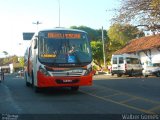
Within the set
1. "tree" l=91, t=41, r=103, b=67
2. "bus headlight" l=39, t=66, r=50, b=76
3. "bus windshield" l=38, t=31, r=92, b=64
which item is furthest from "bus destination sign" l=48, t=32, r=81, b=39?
"tree" l=91, t=41, r=103, b=67

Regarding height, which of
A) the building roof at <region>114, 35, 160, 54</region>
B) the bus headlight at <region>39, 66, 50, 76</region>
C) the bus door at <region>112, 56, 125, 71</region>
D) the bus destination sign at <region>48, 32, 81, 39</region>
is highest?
the building roof at <region>114, 35, 160, 54</region>

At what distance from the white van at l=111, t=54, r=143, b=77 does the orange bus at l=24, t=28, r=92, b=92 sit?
68.3 feet

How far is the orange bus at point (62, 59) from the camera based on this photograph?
17.6m

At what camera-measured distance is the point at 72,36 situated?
18719 millimetres

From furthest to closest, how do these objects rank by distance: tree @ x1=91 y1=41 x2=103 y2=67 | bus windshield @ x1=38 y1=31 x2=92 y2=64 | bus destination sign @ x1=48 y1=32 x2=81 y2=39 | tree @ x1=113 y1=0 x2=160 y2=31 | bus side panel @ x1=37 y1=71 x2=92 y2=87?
tree @ x1=91 y1=41 x2=103 y2=67 → tree @ x1=113 y1=0 x2=160 y2=31 → bus destination sign @ x1=48 y1=32 x2=81 y2=39 → bus windshield @ x1=38 y1=31 x2=92 y2=64 → bus side panel @ x1=37 y1=71 x2=92 y2=87

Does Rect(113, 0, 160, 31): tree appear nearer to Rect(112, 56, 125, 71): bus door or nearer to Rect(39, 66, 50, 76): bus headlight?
Rect(112, 56, 125, 71): bus door

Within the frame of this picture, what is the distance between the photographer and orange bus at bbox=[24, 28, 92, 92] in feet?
57.7

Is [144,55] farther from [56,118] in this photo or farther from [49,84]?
[56,118]

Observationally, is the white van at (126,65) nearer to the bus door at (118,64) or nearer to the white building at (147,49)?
the bus door at (118,64)

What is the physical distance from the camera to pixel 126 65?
39156 millimetres

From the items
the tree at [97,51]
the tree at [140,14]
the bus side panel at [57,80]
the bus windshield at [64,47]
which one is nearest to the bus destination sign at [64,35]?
the bus windshield at [64,47]

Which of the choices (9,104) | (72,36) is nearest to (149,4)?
(72,36)

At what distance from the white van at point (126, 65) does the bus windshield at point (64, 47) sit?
820 inches

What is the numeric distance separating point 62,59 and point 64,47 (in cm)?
74
